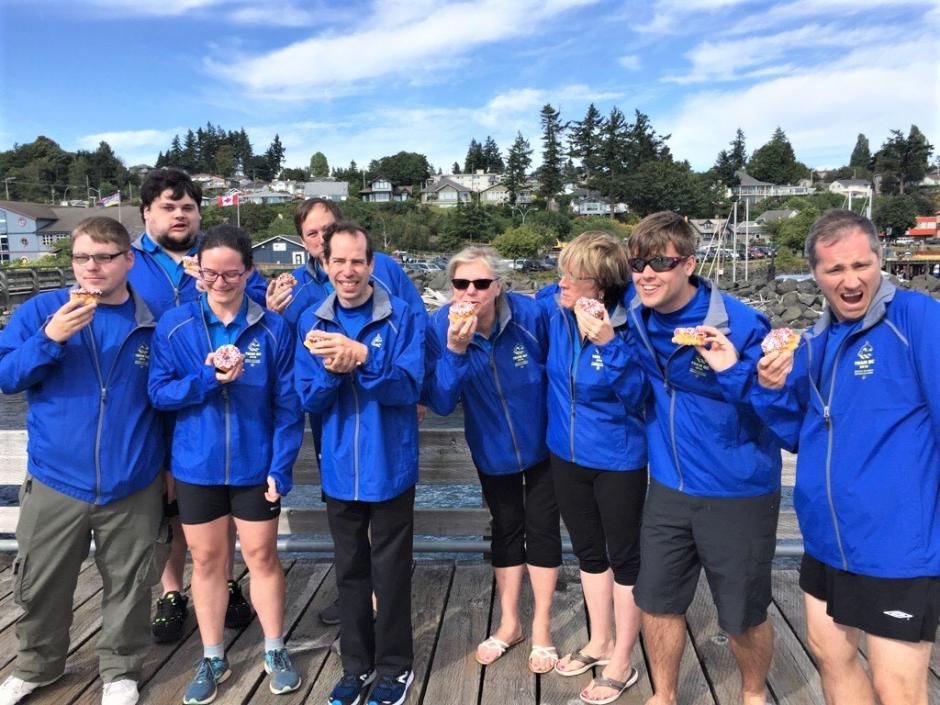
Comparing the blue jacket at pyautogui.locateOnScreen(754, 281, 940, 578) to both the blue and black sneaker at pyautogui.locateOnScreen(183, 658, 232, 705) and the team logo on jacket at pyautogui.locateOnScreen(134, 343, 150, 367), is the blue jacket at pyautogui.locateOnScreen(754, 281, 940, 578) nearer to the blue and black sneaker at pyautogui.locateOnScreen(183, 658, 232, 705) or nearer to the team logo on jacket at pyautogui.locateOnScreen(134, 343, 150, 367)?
the blue and black sneaker at pyautogui.locateOnScreen(183, 658, 232, 705)

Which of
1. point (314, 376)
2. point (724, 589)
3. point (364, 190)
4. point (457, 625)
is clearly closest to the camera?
point (724, 589)

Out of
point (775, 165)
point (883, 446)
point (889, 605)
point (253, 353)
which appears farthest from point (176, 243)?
point (775, 165)

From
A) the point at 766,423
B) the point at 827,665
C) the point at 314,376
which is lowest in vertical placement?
the point at 827,665

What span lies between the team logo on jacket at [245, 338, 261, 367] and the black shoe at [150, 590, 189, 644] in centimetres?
162

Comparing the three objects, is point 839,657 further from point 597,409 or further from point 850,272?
point 850,272

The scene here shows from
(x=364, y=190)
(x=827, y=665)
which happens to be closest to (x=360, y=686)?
(x=827, y=665)

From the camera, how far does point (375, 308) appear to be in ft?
10.2

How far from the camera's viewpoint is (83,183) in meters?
132

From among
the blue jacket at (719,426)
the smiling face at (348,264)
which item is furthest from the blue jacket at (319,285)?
the blue jacket at (719,426)

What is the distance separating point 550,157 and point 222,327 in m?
112

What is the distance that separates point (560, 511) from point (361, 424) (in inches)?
43.3

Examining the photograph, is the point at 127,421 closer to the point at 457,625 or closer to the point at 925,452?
the point at 457,625

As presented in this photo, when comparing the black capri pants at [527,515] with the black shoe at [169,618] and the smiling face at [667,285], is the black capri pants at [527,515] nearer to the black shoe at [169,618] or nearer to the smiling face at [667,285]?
the smiling face at [667,285]

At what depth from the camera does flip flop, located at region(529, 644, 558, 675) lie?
11.0 ft
